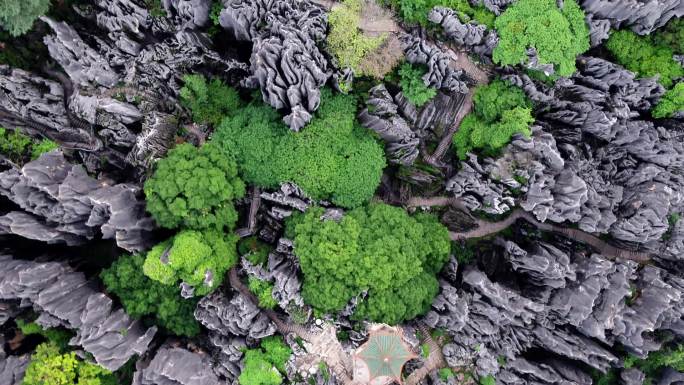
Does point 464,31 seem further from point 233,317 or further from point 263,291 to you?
point 233,317

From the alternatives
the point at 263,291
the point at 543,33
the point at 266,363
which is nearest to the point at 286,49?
the point at 263,291

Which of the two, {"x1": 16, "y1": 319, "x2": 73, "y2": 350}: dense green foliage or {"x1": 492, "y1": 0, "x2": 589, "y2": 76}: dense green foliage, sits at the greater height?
{"x1": 492, "y1": 0, "x2": 589, "y2": 76}: dense green foliage

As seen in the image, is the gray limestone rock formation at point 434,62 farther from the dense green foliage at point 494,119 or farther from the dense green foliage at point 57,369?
the dense green foliage at point 57,369

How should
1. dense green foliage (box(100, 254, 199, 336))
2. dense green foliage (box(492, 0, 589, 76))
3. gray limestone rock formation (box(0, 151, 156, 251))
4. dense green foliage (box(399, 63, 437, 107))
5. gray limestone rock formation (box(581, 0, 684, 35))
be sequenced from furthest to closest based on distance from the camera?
dense green foliage (box(399, 63, 437, 107))
gray limestone rock formation (box(581, 0, 684, 35))
dense green foliage (box(492, 0, 589, 76))
dense green foliage (box(100, 254, 199, 336))
gray limestone rock formation (box(0, 151, 156, 251))

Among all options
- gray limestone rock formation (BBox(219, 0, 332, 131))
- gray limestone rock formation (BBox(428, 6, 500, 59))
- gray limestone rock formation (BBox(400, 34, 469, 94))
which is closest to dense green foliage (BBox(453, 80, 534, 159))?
gray limestone rock formation (BBox(400, 34, 469, 94))

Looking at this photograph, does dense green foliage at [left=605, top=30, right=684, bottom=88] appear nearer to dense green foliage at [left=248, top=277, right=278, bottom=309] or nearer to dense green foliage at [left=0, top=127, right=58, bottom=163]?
dense green foliage at [left=248, top=277, right=278, bottom=309]

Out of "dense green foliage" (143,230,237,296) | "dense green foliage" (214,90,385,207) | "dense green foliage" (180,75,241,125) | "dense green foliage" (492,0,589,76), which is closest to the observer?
"dense green foliage" (143,230,237,296)
